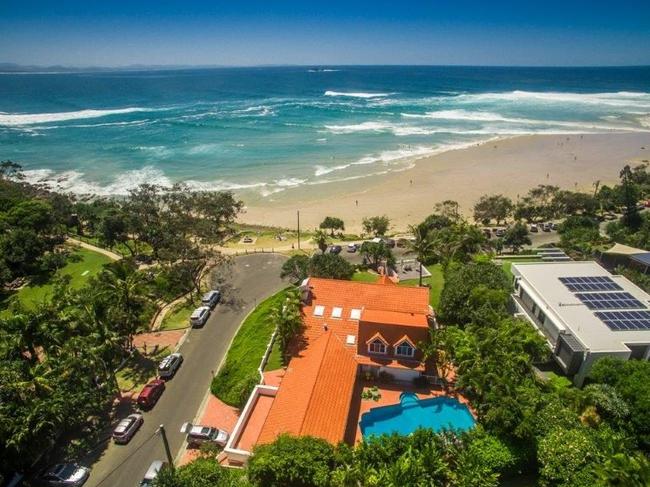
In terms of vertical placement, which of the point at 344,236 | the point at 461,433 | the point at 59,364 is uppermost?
the point at 59,364

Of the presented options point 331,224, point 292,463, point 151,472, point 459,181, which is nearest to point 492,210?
point 459,181

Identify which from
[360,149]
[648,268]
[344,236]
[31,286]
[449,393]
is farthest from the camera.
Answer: [360,149]

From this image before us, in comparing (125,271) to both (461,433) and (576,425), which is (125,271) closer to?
(461,433)

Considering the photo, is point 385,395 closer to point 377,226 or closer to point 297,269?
point 297,269

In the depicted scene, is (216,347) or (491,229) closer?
(216,347)

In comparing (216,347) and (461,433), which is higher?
(461,433)

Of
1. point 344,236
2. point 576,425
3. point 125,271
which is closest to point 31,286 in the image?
point 125,271

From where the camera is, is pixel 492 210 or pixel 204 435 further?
pixel 492 210

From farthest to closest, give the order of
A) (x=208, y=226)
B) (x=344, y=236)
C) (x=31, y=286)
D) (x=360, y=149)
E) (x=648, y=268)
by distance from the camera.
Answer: (x=360, y=149) → (x=344, y=236) → (x=208, y=226) → (x=31, y=286) → (x=648, y=268)
